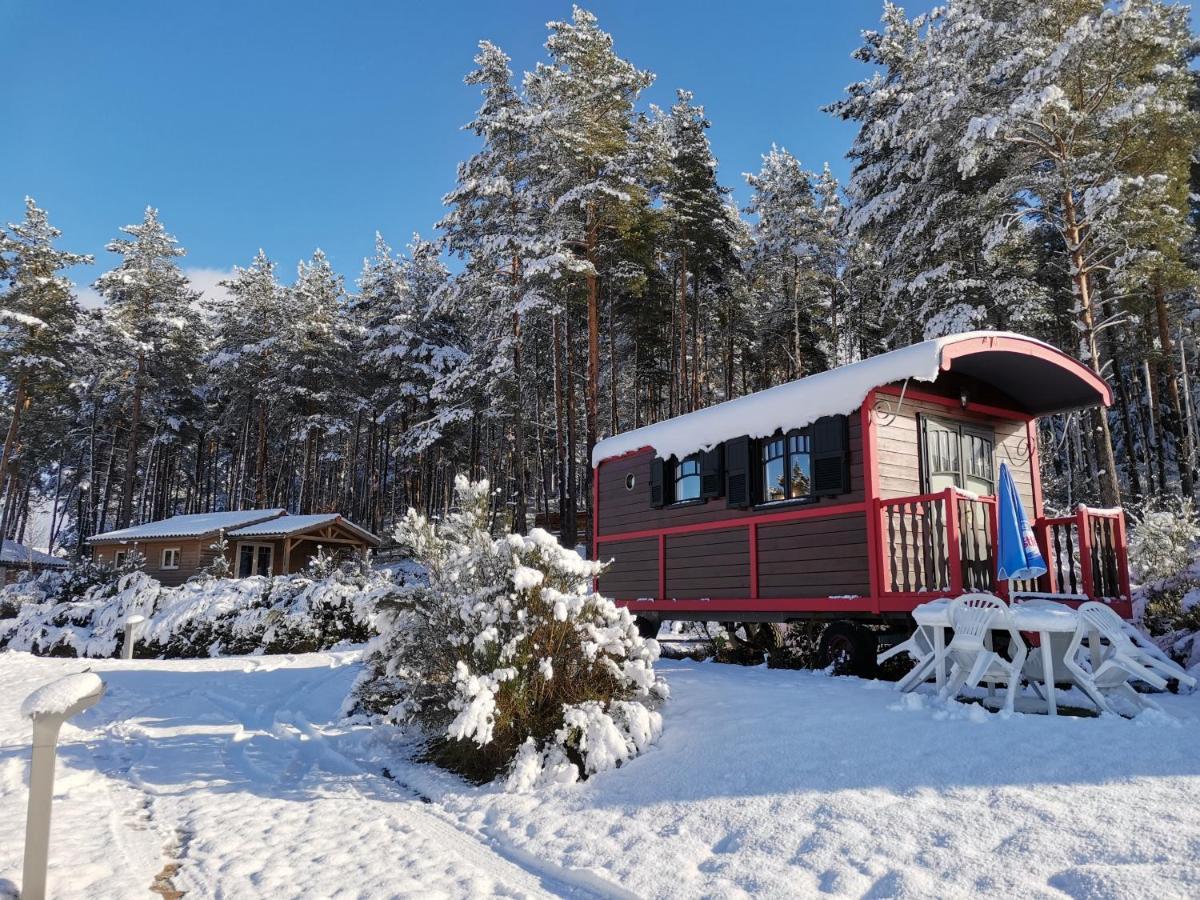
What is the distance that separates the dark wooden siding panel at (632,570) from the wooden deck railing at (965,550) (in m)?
3.91

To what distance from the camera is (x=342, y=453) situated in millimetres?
42531

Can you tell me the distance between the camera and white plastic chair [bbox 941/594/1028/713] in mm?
5312

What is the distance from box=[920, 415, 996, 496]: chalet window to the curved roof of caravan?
69 centimetres

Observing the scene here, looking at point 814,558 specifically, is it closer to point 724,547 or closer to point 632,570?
point 724,547

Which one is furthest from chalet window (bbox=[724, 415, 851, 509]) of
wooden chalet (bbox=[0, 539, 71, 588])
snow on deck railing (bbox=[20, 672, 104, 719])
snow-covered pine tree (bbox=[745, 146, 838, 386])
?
wooden chalet (bbox=[0, 539, 71, 588])

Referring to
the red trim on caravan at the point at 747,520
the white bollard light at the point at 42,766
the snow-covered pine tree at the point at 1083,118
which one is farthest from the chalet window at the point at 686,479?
the snow-covered pine tree at the point at 1083,118

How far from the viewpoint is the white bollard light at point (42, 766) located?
10.5ft

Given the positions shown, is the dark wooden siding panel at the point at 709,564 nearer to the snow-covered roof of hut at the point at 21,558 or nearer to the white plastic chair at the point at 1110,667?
the white plastic chair at the point at 1110,667

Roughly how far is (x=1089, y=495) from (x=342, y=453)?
119ft

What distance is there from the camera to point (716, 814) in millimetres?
4051

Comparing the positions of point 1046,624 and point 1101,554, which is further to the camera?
point 1101,554

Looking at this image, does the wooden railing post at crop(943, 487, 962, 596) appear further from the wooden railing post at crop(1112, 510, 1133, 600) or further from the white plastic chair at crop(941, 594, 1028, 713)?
the wooden railing post at crop(1112, 510, 1133, 600)

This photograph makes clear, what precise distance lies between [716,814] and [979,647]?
2.63m

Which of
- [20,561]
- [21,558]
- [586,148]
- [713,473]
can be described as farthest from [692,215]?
[21,558]
